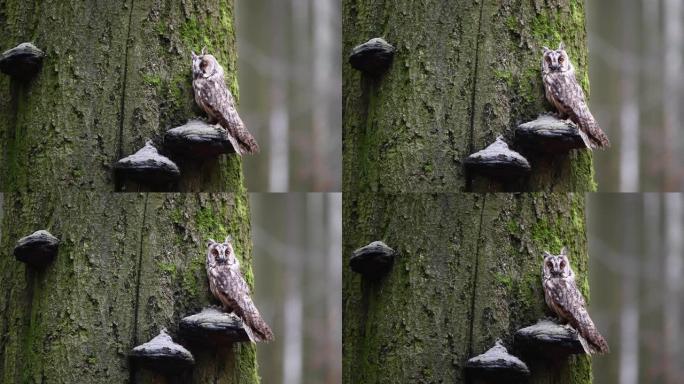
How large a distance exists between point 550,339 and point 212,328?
Answer: 753mm

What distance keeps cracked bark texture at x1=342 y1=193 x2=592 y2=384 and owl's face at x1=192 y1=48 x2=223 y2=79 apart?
0.52 meters

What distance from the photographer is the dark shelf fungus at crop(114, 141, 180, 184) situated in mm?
1961

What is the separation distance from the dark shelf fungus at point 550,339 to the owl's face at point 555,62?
570 mm

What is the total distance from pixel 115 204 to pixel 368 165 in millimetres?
604

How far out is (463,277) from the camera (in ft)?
6.46

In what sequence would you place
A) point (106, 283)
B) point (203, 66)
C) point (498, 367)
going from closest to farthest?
1. point (498, 367)
2. point (106, 283)
3. point (203, 66)

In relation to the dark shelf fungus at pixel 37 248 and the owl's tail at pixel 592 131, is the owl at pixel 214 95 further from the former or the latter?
the owl's tail at pixel 592 131

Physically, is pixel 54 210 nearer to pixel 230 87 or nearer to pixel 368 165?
pixel 230 87

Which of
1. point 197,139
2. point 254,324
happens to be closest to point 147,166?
point 197,139

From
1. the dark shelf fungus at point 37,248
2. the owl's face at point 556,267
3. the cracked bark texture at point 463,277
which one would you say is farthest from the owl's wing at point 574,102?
the dark shelf fungus at point 37,248

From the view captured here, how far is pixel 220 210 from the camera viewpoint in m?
2.14

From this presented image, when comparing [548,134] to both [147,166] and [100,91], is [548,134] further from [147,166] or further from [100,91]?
[100,91]

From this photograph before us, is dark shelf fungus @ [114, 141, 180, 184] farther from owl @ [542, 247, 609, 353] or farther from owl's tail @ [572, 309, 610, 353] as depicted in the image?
owl's tail @ [572, 309, 610, 353]

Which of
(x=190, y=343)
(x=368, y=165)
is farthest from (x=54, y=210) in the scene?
(x=368, y=165)
